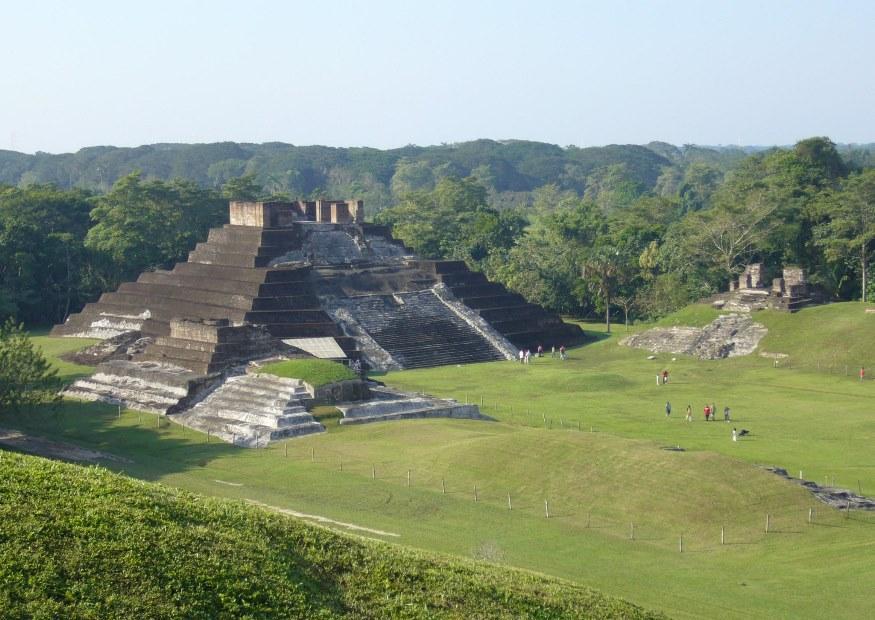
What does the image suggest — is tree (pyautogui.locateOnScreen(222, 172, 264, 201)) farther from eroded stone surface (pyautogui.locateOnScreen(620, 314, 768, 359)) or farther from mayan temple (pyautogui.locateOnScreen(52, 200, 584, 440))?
eroded stone surface (pyautogui.locateOnScreen(620, 314, 768, 359))

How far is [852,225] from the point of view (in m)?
57.5

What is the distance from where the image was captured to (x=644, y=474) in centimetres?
2541

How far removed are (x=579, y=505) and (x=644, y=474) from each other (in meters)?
1.59

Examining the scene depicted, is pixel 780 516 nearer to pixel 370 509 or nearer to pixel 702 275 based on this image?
pixel 370 509

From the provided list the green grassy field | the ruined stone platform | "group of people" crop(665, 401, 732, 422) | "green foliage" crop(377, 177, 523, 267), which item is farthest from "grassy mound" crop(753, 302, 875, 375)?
"green foliage" crop(377, 177, 523, 267)

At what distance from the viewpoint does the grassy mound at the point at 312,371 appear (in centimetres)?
3491

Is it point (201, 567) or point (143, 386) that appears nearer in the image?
point (201, 567)

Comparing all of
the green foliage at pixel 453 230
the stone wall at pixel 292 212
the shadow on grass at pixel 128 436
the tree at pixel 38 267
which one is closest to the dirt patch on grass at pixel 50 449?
the shadow on grass at pixel 128 436

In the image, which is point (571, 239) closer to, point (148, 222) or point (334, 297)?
point (334, 297)

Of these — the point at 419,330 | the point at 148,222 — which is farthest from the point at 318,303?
the point at 148,222

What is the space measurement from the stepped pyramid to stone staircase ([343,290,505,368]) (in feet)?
0.16

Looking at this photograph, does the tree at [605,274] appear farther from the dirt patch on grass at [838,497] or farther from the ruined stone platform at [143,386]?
the dirt patch on grass at [838,497]

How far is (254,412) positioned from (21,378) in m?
6.04

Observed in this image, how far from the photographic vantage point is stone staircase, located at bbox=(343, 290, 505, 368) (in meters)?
47.6
